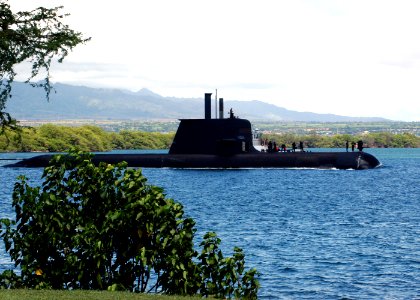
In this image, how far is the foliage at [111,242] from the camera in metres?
16.8

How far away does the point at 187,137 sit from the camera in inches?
3219

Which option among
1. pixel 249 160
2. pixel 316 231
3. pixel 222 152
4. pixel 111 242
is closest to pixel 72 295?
pixel 111 242

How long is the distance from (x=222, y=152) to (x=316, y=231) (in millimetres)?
43204

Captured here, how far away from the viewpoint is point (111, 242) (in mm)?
16922

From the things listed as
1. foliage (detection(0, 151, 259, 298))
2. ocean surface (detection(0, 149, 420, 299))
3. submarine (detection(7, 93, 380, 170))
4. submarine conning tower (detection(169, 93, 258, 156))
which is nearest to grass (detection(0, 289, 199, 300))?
foliage (detection(0, 151, 259, 298))

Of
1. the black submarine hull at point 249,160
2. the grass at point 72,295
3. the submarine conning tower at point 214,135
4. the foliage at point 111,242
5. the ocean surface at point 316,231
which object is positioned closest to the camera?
the grass at point 72,295

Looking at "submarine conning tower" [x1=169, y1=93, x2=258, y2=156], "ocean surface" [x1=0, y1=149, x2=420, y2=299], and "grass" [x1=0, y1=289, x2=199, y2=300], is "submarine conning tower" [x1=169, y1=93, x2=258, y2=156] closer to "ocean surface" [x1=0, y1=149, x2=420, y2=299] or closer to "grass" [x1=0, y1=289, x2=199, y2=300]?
"ocean surface" [x1=0, y1=149, x2=420, y2=299]

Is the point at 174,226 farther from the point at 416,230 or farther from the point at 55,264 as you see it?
the point at 416,230

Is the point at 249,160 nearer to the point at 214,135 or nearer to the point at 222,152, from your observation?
the point at 222,152

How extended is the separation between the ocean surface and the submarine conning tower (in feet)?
14.1

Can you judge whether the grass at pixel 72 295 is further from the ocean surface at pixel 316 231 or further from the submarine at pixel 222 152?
the submarine at pixel 222 152

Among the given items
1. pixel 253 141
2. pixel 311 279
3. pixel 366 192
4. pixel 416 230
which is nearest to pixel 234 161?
pixel 253 141

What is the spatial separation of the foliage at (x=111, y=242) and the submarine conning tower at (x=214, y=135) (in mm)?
62085

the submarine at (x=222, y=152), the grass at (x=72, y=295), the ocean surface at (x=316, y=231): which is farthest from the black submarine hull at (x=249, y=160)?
the grass at (x=72, y=295)
